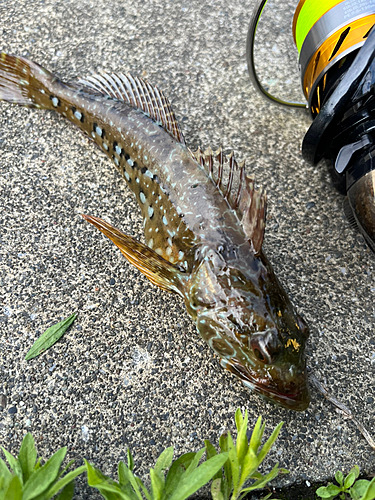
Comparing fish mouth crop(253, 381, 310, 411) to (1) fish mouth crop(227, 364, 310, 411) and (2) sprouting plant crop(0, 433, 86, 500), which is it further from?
(2) sprouting plant crop(0, 433, 86, 500)

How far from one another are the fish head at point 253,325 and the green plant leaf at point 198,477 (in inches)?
16.9

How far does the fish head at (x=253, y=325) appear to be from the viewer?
1726 mm

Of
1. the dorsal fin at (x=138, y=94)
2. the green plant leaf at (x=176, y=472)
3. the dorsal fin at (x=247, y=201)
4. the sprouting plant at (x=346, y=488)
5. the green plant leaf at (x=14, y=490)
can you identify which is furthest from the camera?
the dorsal fin at (x=138, y=94)

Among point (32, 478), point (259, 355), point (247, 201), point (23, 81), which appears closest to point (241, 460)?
point (259, 355)

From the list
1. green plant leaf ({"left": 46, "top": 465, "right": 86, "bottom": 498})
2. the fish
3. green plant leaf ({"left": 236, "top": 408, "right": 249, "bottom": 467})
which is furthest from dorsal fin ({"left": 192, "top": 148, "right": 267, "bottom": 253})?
green plant leaf ({"left": 46, "top": 465, "right": 86, "bottom": 498})

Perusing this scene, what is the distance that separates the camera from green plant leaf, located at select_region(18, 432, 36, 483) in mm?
1568

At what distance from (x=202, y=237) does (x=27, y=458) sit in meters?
1.13

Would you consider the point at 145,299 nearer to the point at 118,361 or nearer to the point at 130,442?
the point at 118,361

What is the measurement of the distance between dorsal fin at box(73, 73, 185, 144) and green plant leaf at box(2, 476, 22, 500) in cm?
170

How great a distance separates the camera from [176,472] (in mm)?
1528

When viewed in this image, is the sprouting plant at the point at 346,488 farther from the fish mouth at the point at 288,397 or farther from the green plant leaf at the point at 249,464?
the green plant leaf at the point at 249,464

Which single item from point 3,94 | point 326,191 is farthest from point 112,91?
point 326,191

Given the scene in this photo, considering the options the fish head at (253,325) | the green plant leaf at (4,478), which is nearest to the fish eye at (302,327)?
the fish head at (253,325)

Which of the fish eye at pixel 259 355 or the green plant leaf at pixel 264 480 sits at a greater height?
the fish eye at pixel 259 355
